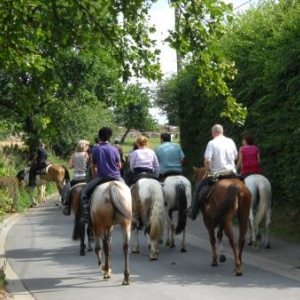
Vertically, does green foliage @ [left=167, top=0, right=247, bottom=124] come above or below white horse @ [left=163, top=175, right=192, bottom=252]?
above

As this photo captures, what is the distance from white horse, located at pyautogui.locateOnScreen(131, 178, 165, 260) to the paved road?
46 cm

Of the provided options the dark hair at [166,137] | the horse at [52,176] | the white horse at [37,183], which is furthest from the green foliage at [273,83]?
the white horse at [37,183]

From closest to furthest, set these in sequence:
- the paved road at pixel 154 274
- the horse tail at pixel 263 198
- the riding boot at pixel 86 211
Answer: the paved road at pixel 154 274 → the riding boot at pixel 86 211 → the horse tail at pixel 263 198

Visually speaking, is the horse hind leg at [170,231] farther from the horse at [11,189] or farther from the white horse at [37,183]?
the white horse at [37,183]

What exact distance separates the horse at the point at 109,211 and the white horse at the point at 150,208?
139cm

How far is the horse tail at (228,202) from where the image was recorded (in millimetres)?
10070

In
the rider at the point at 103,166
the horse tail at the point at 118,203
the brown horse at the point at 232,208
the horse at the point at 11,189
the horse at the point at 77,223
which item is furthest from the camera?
the horse at the point at 11,189

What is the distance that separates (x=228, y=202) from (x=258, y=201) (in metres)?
2.31

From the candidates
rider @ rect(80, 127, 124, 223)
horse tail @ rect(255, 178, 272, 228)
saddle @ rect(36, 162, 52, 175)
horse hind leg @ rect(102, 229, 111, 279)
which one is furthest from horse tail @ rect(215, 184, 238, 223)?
saddle @ rect(36, 162, 52, 175)

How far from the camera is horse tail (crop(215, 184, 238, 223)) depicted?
10070 millimetres

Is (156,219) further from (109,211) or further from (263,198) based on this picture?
(263,198)

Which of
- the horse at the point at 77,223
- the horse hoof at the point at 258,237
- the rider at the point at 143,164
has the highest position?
the rider at the point at 143,164

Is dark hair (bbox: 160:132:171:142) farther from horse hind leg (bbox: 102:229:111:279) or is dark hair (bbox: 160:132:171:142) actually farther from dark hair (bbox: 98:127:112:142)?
horse hind leg (bbox: 102:229:111:279)

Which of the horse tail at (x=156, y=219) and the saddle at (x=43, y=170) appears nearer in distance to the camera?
the horse tail at (x=156, y=219)
